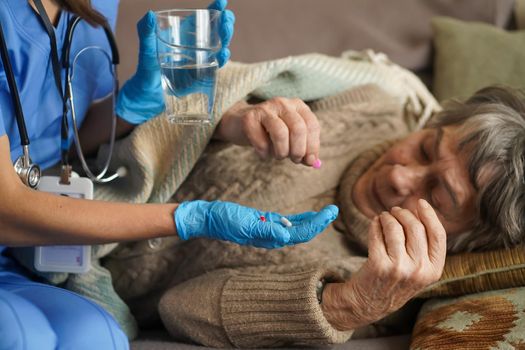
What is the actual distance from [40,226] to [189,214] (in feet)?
0.80

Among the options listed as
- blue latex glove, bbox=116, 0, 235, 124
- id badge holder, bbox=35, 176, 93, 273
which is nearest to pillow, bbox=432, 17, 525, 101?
blue latex glove, bbox=116, 0, 235, 124

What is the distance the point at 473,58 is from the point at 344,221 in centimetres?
80

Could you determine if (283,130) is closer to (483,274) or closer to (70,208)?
(70,208)

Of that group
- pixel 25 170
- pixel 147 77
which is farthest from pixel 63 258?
pixel 147 77

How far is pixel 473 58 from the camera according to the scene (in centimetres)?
208

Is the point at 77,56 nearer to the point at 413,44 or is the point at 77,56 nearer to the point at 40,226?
the point at 40,226

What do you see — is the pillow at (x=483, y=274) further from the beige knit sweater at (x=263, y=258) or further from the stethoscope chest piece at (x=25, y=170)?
the stethoscope chest piece at (x=25, y=170)

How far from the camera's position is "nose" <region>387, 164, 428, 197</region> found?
1.49m

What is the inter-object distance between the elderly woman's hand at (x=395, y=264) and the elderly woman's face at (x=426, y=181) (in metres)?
0.23

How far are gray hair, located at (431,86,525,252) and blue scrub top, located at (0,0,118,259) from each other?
32.2 inches

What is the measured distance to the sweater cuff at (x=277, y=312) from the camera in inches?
51.1

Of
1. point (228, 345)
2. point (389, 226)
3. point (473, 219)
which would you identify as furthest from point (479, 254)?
point (228, 345)

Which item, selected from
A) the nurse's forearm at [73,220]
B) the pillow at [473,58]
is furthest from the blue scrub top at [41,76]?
the pillow at [473,58]

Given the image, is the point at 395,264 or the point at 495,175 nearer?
the point at 395,264
